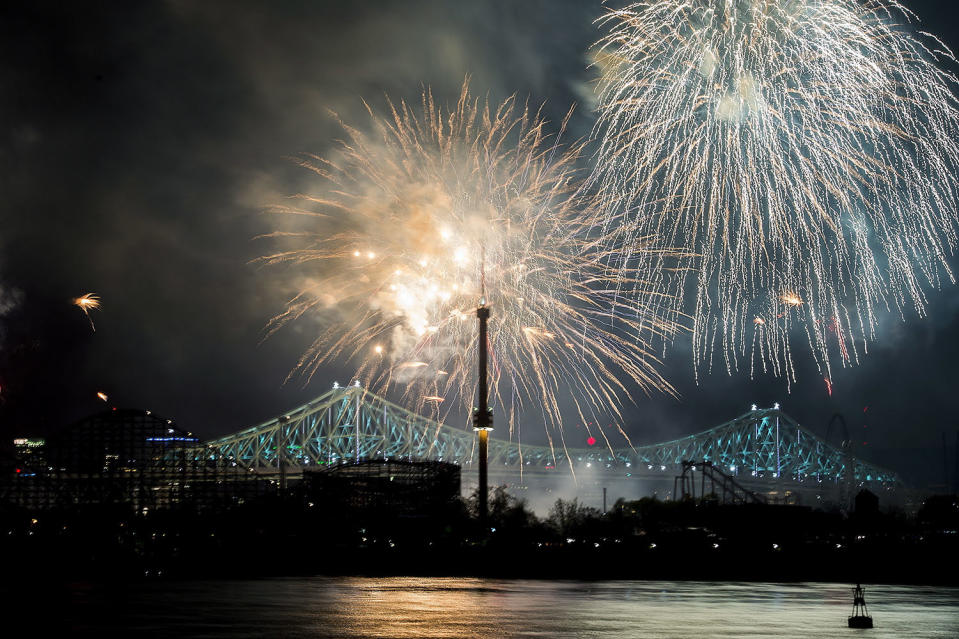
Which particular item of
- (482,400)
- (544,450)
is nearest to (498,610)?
(482,400)

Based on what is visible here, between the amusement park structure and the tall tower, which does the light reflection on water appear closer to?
the tall tower

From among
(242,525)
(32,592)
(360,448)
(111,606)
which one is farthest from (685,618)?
(360,448)

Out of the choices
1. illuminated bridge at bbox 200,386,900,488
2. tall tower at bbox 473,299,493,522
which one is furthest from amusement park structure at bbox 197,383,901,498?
tall tower at bbox 473,299,493,522

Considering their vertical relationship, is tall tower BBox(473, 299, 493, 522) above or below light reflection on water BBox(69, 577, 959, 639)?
above

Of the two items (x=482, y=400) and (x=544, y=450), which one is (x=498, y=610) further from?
(x=544, y=450)

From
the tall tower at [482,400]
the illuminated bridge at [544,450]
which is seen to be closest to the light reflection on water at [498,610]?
the tall tower at [482,400]

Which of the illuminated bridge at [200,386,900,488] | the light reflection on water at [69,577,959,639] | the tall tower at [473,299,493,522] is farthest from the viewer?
the illuminated bridge at [200,386,900,488]

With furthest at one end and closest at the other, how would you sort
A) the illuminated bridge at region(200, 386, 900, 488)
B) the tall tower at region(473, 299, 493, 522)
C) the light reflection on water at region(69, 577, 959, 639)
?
the illuminated bridge at region(200, 386, 900, 488), the tall tower at region(473, 299, 493, 522), the light reflection on water at region(69, 577, 959, 639)
